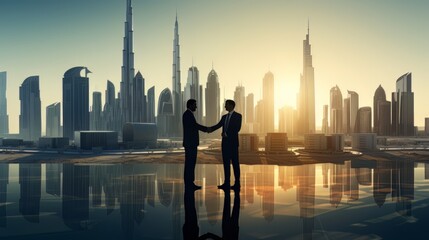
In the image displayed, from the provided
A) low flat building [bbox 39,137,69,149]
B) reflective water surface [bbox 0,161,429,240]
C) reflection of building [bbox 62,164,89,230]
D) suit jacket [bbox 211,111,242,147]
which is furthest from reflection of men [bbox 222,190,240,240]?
low flat building [bbox 39,137,69,149]

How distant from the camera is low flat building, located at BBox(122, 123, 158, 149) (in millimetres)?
102062

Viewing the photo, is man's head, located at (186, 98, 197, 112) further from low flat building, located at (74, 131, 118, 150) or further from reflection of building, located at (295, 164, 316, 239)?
low flat building, located at (74, 131, 118, 150)

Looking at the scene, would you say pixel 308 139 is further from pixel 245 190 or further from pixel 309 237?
pixel 309 237

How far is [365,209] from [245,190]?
4.59 metres

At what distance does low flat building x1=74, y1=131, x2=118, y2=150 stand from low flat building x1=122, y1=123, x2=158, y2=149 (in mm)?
6746

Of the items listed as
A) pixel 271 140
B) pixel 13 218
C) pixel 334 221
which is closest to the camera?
pixel 334 221

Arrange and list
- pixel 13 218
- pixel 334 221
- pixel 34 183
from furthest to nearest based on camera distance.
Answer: pixel 34 183 < pixel 13 218 < pixel 334 221

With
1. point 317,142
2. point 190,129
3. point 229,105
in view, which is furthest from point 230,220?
point 317,142

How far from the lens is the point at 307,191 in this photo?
42.2 feet

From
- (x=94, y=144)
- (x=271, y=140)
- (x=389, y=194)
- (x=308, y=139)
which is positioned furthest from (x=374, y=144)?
(x=389, y=194)

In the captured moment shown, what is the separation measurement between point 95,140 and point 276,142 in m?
49.8

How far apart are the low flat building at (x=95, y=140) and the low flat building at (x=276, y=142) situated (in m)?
45.6

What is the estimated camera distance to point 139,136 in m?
103

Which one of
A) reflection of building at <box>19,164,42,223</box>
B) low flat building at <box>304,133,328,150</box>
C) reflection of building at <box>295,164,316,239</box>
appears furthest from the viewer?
low flat building at <box>304,133,328,150</box>
